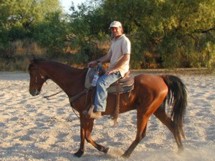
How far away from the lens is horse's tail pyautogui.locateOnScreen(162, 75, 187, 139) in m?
5.64

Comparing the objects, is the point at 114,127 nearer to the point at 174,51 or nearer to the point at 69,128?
the point at 69,128

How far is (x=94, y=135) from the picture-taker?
6.66 metres

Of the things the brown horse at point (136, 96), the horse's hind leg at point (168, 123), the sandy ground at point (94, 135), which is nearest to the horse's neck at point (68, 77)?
the brown horse at point (136, 96)

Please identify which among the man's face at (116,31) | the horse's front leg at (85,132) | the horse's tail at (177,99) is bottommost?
the horse's front leg at (85,132)

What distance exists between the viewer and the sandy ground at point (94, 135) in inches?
218

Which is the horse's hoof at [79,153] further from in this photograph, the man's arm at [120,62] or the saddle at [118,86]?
the man's arm at [120,62]

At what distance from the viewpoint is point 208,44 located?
707 inches

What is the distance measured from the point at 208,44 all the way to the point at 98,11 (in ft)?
19.7

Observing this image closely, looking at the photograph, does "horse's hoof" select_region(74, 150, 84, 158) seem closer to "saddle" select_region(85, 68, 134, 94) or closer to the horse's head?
"saddle" select_region(85, 68, 134, 94)

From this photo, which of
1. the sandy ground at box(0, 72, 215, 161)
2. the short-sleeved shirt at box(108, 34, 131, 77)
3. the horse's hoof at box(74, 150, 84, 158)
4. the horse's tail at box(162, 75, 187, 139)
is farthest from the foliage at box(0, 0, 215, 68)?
the horse's hoof at box(74, 150, 84, 158)

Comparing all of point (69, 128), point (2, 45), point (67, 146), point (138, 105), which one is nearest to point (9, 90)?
point (69, 128)

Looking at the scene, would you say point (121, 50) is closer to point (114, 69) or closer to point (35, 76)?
point (114, 69)

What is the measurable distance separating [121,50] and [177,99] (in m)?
Answer: 1.15

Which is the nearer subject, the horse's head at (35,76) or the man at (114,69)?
the man at (114,69)
